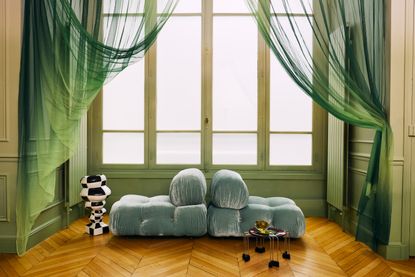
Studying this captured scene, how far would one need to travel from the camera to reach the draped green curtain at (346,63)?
110 inches

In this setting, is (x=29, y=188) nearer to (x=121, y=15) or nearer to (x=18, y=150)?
(x=18, y=150)

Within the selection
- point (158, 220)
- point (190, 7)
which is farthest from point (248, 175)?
point (190, 7)

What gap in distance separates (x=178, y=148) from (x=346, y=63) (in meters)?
2.19

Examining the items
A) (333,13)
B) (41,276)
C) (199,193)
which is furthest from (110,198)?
(333,13)

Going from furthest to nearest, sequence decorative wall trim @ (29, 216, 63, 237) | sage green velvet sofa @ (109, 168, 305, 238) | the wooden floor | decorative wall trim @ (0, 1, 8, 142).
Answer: sage green velvet sofa @ (109, 168, 305, 238) → decorative wall trim @ (29, 216, 63, 237) → decorative wall trim @ (0, 1, 8, 142) → the wooden floor

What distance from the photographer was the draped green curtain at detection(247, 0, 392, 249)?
110 inches

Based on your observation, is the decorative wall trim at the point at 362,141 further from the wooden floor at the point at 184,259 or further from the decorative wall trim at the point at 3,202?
the decorative wall trim at the point at 3,202

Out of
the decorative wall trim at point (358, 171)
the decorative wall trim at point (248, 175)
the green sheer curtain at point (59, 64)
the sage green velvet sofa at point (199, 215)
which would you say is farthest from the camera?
the decorative wall trim at point (248, 175)

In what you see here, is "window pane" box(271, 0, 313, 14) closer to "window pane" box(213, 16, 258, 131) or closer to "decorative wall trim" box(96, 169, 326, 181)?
"window pane" box(213, 16, 258, 131)

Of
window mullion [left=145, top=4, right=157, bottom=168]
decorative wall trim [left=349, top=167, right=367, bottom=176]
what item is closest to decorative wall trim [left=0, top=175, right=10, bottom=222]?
window mullion [left=145, top=4, right=157, bottom=168]

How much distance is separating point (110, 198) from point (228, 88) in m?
1.93

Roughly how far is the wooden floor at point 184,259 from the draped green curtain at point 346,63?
33 centimetres

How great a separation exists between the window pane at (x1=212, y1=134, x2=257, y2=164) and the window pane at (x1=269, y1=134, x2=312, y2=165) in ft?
0.75

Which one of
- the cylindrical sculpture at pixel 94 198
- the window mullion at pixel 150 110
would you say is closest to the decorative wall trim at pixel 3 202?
the cylindrical sculpture at pixel 94 198
